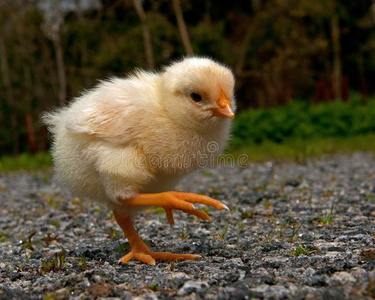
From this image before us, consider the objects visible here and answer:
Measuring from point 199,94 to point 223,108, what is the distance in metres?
0.21

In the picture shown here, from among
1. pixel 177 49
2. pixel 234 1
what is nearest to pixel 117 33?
pixel 177 49

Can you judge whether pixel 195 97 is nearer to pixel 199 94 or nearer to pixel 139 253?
pixel 199 94

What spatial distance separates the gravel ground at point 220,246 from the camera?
2945 mm

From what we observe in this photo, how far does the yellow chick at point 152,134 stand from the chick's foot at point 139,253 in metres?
0.16

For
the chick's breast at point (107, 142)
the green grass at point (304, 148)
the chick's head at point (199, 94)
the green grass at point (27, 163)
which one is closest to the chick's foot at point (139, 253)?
the chick's breast at point (107, 142)

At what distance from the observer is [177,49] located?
18266 millimetres

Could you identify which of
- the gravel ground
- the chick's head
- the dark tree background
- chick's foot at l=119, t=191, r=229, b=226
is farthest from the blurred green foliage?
chick's foot at l=119, t=191, r=229, b=226

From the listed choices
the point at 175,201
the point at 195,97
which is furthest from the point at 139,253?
the point at 195,97

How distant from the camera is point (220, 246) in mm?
4121

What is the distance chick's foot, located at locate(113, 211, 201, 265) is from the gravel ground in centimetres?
7

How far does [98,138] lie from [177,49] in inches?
596

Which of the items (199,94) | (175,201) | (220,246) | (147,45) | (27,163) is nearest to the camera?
(175,201)

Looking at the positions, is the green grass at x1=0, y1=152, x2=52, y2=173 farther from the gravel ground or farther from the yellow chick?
the yellow chick

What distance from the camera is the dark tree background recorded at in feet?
59.1
